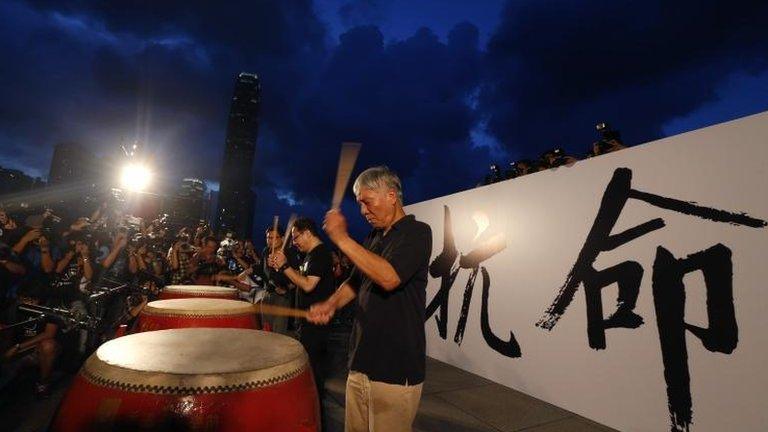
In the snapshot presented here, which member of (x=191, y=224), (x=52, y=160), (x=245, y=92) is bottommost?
(x=191, y=224)

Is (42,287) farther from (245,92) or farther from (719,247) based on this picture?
(245,92)

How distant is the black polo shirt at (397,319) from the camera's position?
1.64 metres

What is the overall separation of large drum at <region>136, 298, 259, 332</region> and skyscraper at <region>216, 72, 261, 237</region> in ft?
533

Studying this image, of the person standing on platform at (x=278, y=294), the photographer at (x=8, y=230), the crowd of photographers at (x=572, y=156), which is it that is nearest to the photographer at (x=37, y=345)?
the photographer at (x=8, y=230)

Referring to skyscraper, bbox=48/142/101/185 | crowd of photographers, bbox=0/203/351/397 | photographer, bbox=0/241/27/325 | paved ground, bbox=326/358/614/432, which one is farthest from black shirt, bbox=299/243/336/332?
skyscraper, bbox=48/142/101/185

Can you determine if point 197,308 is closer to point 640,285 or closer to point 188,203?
point 640,285

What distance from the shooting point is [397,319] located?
1.70 metres

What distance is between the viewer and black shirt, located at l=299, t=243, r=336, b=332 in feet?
10.9

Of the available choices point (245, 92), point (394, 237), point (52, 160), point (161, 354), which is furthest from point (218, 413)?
point (245, 92)


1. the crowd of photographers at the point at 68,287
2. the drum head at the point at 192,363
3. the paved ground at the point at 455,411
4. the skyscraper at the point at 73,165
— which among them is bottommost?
the paved ground at the point at 455,411

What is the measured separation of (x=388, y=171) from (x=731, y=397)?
3.23 meters

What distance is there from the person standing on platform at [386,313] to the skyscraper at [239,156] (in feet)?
537

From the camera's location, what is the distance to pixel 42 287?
4.04m

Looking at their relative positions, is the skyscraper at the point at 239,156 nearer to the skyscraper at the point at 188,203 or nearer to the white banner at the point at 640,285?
the skyscraper at the point at 188,203
